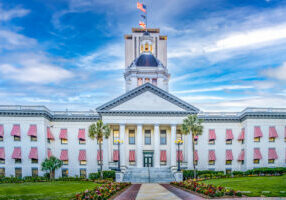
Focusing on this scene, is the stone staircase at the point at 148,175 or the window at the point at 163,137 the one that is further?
the window at the point at 163,137

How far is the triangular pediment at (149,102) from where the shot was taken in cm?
5750

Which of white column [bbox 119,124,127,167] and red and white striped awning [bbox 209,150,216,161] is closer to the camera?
white column [bbox 119,124,127,167]

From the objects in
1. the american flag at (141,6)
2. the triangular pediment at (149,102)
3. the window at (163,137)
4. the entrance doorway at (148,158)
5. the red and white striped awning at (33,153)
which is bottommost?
the entrance doorway at (148,158)

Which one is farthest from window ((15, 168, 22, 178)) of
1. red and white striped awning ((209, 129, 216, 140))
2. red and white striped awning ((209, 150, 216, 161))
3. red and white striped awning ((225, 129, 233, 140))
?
red and white striped awning ((225, 129, 233, 140))

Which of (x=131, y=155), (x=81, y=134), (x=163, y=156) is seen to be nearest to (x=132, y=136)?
(x=131, y=155)

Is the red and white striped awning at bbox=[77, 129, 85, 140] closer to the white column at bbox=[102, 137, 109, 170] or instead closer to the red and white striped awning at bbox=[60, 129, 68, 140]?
the red and white striped awning at bbox=[60, 129, 68, 140]

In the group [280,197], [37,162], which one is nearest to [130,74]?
[37,162]

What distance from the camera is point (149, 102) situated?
58.0 meters

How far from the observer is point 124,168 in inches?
2190

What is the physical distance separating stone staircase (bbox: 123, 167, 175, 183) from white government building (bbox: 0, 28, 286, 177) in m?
1.43

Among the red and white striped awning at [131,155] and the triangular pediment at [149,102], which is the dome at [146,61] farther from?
the red and white striped awning at [131,155]

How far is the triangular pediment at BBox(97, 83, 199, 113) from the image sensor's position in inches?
2264

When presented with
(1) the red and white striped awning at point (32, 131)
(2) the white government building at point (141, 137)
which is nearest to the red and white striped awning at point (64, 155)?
(2) the white government building at point (141, 137)

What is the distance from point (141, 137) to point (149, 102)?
674 cm
